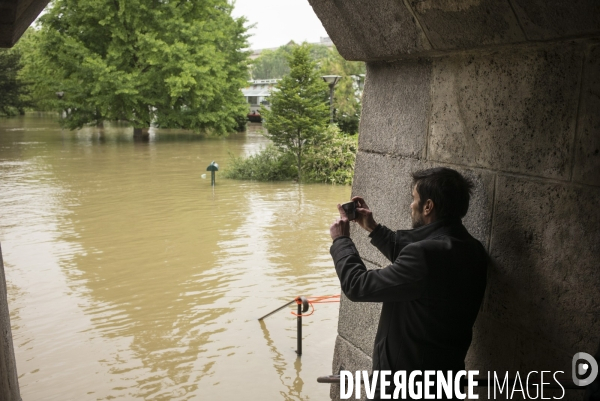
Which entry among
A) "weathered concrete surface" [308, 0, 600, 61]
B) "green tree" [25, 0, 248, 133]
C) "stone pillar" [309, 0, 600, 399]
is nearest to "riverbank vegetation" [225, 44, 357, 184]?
"green tree" [25, 0, 248, 133]

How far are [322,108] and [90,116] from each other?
17.4 meters

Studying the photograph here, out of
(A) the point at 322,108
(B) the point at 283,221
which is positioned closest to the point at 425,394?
(B) the point at 283,221

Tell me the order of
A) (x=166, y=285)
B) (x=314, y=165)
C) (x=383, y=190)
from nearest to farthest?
(x=383, y=190)
(x=166, y=285)
(x=314, y=165)

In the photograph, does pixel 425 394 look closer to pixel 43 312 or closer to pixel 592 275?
pixel 592 275

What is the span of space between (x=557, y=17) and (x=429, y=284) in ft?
3.29

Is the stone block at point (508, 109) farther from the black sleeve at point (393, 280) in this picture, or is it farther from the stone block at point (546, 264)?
the black sleeve at point (393, 280)

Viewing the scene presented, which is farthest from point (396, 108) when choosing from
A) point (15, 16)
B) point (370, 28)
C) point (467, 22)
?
point (15, 16)

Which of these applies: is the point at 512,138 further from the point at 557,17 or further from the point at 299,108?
the point at 299,108

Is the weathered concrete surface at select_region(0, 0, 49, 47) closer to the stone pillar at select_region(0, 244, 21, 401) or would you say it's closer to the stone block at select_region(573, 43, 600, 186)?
the stone pillar at select_region(0, 244, 21, 401)

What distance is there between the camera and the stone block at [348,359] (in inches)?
134

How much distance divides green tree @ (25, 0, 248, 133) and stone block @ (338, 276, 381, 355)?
26757 mm

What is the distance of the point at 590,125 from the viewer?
6.63ft

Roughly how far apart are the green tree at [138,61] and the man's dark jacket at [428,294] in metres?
27.9

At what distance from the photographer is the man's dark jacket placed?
222 cm
